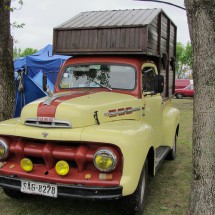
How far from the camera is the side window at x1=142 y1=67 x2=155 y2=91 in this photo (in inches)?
217

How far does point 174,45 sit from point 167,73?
Answer: 1.06 metres

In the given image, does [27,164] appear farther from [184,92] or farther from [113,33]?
[184,92]

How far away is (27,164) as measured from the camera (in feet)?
13.7

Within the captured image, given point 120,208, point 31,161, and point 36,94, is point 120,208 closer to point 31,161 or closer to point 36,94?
point 31,161

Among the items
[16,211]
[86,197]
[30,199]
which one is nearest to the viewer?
[86,197]

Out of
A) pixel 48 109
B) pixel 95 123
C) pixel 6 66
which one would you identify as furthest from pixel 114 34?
pixel 6 66

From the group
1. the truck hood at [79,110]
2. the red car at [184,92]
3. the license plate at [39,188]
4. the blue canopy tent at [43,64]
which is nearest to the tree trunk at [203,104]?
the truck hood at [79,110]

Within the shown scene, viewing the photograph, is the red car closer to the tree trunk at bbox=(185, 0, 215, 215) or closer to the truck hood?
the truck hood

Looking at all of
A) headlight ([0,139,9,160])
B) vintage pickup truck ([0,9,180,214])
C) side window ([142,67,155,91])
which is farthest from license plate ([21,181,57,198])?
side window ([142,67,155,91])

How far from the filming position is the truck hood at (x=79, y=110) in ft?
13.6

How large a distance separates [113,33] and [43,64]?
402 inches

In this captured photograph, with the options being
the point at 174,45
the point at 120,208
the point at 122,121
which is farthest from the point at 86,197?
the point at 174,45

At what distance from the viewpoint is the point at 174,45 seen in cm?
838

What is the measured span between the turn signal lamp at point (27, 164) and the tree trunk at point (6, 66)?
9.96 ft
